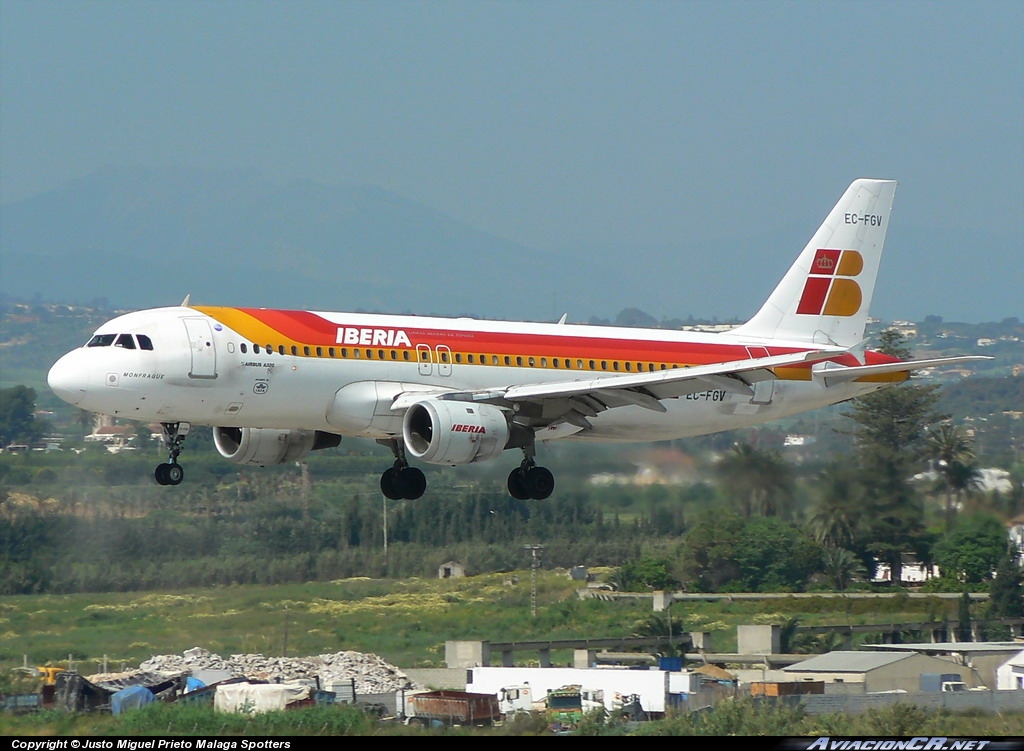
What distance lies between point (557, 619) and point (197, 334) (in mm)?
18452

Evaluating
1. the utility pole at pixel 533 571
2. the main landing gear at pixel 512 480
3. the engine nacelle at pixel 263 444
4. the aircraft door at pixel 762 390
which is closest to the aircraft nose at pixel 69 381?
the engine nacelle at pixel 263 444

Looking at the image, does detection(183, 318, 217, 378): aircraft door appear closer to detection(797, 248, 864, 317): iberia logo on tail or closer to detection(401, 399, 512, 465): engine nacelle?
detection(401, 399, 512, 465): engine nacelle

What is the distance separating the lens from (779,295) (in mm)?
42656

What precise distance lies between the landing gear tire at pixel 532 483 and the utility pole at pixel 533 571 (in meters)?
11.0

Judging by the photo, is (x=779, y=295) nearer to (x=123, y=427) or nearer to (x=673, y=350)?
(x=673, y=350)

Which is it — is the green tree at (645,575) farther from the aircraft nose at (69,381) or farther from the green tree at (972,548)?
the aircraft nose at (69,381)

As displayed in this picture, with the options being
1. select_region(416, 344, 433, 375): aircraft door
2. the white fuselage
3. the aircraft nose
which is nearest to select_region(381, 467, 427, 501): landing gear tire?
the white fuselage

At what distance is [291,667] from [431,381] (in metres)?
9.46

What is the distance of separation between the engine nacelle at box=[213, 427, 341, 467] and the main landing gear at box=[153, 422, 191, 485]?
223 centimetres

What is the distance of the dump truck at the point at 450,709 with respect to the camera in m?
37.5

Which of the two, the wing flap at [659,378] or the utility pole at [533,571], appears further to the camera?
the utility pole at [533,571]

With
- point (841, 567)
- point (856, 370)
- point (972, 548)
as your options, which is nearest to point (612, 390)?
point (856, 370)

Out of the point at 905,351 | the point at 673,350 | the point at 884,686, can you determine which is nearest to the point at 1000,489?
the point at 884,686
